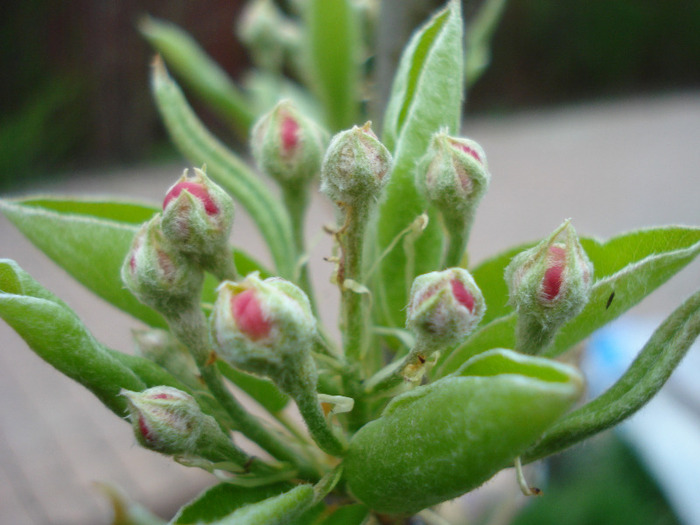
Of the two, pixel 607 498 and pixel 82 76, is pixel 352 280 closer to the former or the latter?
pixel 607 498

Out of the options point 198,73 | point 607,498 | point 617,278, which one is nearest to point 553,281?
point 617,278

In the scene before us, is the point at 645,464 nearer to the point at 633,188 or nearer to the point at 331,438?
the point at 331,438

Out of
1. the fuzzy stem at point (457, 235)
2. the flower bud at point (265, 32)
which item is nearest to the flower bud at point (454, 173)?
the fuzzy stem at point (457, 235)

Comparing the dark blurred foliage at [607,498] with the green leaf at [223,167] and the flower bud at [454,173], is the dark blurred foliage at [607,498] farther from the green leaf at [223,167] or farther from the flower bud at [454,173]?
the flower bud at [454,173]

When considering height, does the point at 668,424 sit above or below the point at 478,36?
below

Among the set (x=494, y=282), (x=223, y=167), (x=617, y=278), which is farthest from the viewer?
(x=223, y=167)

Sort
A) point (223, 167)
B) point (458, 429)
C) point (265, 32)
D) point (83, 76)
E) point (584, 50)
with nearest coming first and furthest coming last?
point (458, 429) < point (223, 167) < point (265, 32) < point (83, 76) < point (584, 50)

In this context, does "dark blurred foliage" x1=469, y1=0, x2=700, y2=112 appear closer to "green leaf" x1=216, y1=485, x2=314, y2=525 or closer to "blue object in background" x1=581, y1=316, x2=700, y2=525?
"blue object in background" x1=581, y1=316, x2=700, y2=525

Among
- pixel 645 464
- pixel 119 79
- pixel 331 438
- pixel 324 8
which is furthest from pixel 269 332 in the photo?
pixel 119 79

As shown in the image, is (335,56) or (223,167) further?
(335,56)
